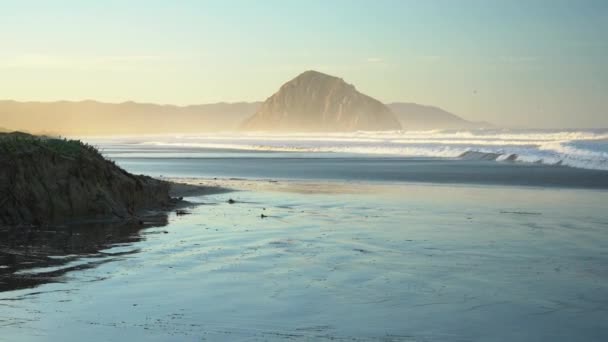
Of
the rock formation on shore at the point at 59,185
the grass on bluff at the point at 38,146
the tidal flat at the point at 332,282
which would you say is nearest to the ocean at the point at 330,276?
the tidal flat at the point at 332,282

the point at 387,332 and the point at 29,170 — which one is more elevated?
the point at 29,170

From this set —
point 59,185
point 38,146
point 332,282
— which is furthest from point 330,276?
point 38,146

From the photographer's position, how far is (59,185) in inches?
658

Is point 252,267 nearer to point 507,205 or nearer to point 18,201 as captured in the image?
point 18,201

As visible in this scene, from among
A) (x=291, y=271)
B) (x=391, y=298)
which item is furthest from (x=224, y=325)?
(x=291, y=271)

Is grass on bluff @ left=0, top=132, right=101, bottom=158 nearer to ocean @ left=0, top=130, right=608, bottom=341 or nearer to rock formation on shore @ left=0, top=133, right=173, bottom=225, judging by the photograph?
rock formation on shore @ left=0, top=133, right=173, bottom=225

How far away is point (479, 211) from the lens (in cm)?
1766

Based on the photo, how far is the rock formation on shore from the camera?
51.9 feet

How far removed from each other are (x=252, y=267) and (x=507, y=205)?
10503 mm

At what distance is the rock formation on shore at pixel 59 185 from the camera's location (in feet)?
51.9

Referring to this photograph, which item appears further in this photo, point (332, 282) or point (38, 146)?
point (38, 146)

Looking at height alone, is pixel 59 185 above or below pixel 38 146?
below

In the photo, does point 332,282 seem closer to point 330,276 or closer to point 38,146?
point 330,276

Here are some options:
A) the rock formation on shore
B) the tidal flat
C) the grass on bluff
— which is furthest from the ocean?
the grass on bluff
